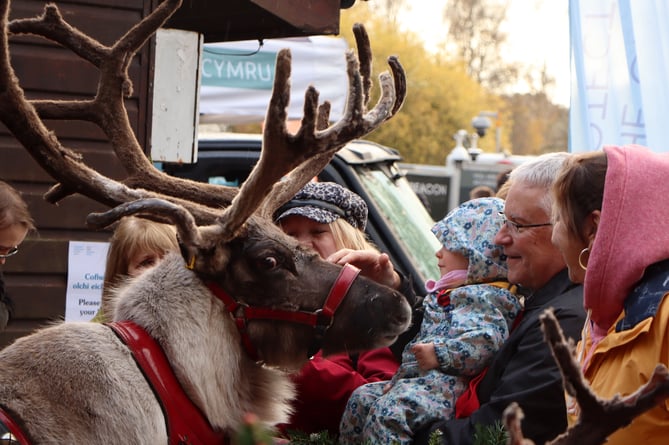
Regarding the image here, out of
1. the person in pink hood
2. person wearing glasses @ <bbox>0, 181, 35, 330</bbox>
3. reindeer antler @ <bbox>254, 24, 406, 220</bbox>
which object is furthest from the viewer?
person wearing glasses @ <bbox>0, 181, 35, 330</bbox>

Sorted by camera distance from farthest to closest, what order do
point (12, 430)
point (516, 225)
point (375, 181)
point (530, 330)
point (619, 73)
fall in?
point (375, 181) → point (619, 73) → point (516, 225) → point (530, 330) → point (12, 430)

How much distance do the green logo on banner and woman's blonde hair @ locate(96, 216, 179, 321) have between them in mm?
4497

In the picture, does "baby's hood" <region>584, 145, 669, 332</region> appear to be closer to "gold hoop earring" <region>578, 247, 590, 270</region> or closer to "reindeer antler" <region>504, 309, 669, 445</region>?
"gold hoop earring" <region>578, 247, 590, 270</region>

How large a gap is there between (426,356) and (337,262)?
1.83 ft

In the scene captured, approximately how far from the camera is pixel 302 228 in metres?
4.00

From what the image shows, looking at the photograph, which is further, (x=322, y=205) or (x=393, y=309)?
(x=322, y=205)

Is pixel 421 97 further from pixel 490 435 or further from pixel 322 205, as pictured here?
pixel 490 435

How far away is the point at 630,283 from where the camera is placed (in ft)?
8.46

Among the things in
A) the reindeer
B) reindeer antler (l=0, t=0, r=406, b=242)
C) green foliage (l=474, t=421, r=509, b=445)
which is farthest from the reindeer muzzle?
green foliage (l=474, t=421, r=509, b=445)

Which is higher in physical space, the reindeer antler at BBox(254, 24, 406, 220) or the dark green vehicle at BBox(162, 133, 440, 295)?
the reindeer antler at BBox(254, 24, 406, 220)

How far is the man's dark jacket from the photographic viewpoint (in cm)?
299

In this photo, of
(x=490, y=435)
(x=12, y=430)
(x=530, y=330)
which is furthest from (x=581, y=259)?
(x=12, y=430)

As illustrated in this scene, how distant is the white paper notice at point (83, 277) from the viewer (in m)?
5.51

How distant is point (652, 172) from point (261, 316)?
1422 mm
